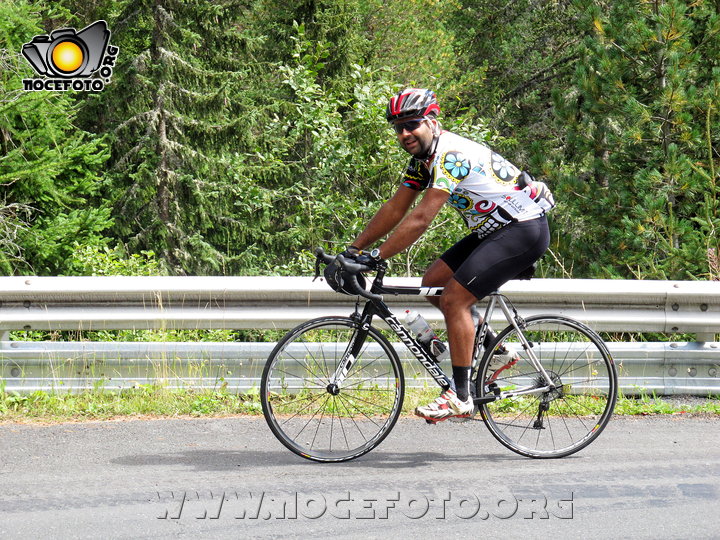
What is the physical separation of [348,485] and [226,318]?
1.88 m

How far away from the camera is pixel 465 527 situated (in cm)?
398

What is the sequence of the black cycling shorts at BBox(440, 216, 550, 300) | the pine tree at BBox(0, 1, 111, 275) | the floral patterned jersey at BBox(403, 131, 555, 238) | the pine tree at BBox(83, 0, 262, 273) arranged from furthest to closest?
the pine tree at BBox(83, 0, 262, 273), the pine tree at BBox(0, 1, 111, 275), the black cycling shorts at BBox(440, 216, 550, 300), the floral patterned jersey at BBox(403, 131, 555, 238)

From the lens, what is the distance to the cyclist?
4.82 metres

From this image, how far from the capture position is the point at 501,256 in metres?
4.98

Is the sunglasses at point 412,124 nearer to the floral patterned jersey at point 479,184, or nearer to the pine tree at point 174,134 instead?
the floral patterned jersey at point 479,184

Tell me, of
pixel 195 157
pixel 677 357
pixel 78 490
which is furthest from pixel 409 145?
pixel 195 157

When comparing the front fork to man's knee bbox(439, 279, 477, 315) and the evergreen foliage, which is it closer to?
man's knee bbox(439, 279, 477, 315)

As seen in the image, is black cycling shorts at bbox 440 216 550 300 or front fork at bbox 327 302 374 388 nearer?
black cycling shorts at bbox 440 216 550 300

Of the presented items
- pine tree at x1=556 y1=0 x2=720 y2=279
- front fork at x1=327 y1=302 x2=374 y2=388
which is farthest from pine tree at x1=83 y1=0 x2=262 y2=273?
front fork at x1=327 y1=302 x2=374 y2=388

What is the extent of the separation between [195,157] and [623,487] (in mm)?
20417

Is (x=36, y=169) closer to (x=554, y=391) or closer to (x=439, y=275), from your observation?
(x=439, y=275)

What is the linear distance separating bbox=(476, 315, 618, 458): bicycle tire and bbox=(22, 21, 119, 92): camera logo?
13065 millimetres

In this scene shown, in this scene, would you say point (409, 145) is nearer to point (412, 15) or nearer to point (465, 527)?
point (465, 527)

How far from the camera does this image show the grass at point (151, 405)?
5918 mm
